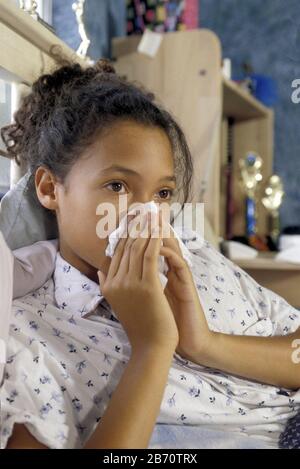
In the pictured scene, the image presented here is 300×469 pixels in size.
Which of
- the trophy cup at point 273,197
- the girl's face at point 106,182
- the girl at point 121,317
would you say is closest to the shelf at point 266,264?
the trophy cup at point 273,197

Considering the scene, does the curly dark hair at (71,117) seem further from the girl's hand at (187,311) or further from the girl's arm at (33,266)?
the girl's hand at (187,311)

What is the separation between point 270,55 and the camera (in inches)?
90.5

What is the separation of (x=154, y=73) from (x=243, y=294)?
1.02 metres

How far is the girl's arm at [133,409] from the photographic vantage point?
0.53 m

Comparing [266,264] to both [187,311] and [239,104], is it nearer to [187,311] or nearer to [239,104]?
[239,104]

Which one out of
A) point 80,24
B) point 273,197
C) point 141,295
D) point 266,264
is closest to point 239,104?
point 273,197

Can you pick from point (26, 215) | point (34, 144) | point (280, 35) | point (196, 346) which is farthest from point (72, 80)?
point (280, 35)

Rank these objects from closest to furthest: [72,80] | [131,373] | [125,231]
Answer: [131,373] → [125,231] → [72,80]

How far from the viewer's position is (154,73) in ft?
5.60

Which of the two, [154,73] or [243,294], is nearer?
[243,294]

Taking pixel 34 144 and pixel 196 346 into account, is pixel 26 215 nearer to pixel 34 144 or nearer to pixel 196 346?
pixel 34 144

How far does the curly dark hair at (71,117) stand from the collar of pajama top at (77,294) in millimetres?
153

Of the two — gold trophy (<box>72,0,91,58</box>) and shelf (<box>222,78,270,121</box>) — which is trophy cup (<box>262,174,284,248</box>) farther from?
gold trophy (<box>72,0,91,58</box>)
